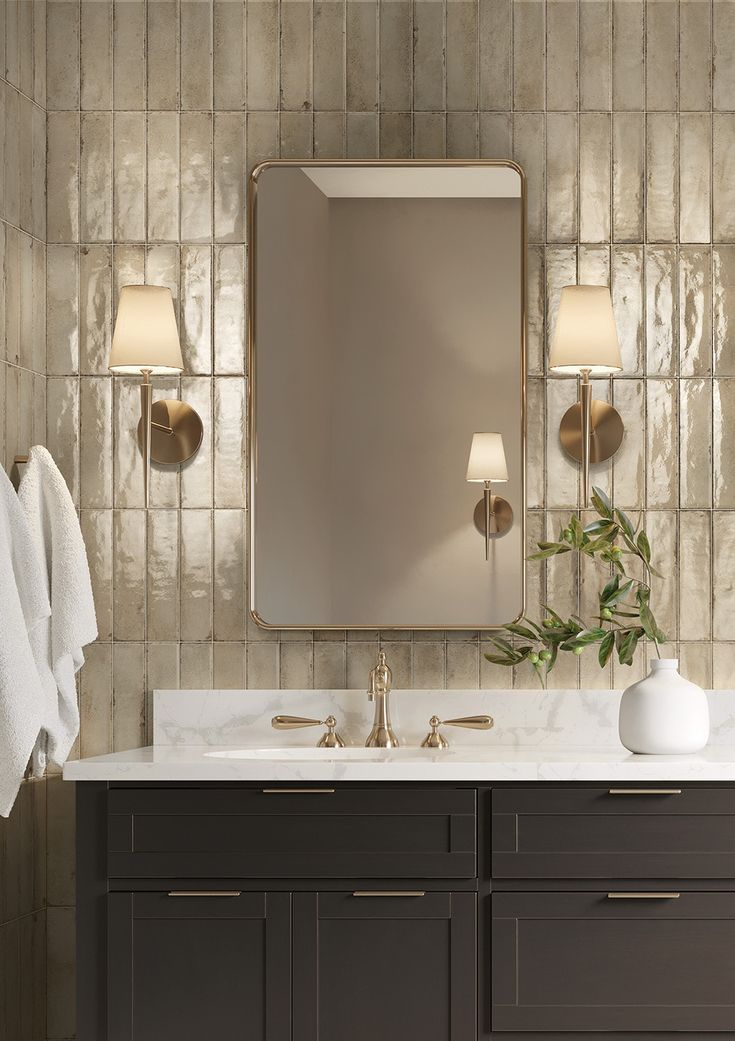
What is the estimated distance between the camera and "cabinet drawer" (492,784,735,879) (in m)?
2.12

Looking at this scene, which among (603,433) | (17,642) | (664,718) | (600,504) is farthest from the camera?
(603,433)

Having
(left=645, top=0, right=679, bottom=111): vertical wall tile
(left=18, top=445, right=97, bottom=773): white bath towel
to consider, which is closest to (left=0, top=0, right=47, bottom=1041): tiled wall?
(left=18, top=445, right=97, bottom=773): white bath towel

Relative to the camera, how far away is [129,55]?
266 cm

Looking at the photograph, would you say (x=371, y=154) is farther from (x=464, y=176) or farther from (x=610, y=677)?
(x=610, y=677)

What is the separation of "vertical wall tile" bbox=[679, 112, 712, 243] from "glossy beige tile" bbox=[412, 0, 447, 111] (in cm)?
60

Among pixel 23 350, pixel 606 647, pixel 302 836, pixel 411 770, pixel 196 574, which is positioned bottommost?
pixel 302 836

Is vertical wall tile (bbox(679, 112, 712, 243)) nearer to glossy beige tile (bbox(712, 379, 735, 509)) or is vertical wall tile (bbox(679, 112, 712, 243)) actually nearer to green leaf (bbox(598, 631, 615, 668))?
glossy beige tile (bbox(712, 379, 735, 509))

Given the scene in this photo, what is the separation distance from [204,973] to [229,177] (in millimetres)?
1811

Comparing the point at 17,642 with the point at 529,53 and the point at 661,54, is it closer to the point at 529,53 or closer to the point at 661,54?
the point at 529,53

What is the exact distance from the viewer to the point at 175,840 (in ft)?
7.04

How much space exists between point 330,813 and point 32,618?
0.73 meters

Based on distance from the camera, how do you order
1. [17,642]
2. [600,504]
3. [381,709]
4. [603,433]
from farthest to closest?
[603,433] < [381,709] < [600,504] < [17,642]

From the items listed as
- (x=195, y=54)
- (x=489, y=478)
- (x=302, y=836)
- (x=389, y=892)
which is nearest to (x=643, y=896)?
(x=389, y=892)

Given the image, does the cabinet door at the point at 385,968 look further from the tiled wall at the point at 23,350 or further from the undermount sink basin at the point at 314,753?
the tiled wall at the point at 23,350
